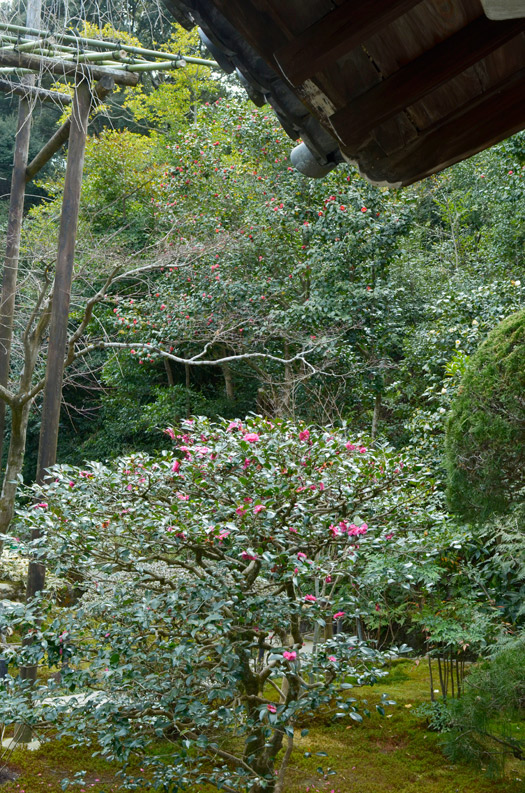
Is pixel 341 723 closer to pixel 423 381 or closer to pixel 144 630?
pixel 144 630

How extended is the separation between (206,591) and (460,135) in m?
1.74

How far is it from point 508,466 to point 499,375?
40 centimetres

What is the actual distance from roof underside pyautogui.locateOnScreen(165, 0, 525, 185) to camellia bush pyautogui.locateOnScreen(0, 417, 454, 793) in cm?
144

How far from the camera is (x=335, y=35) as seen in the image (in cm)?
100

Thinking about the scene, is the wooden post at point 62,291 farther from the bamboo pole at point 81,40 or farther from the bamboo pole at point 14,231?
the bamboo pole at point 14,231

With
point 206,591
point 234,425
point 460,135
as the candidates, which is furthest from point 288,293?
point 460,135

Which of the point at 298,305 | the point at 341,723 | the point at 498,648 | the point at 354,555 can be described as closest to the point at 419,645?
the point at 341,723

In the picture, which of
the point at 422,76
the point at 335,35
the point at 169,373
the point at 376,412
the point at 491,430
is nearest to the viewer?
→ the point at 335,35

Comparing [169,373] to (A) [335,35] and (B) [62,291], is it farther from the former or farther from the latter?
(A) [335,35]


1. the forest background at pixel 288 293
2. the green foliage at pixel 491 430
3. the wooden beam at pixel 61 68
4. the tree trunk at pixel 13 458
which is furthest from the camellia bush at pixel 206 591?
the wooden beam at pixel 61 68

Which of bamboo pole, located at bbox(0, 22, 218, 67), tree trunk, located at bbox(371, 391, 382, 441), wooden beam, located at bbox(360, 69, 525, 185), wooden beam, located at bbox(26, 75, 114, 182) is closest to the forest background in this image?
tree trunk, located at bbox(371, 391, 382, 441)

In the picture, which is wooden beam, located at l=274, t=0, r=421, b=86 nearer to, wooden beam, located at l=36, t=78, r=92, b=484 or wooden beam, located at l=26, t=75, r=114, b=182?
wooden beam, located at l=26, t=75, r=114, b=182

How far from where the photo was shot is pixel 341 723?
200 inches

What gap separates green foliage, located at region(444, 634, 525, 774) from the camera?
12.5 ft
